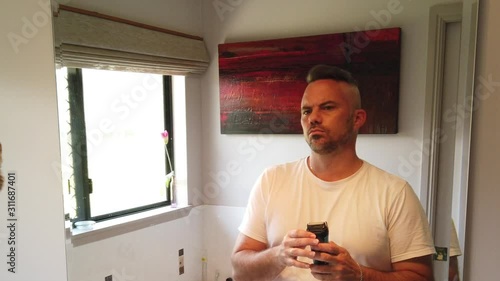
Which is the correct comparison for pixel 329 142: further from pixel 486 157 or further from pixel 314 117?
pixel 486 157

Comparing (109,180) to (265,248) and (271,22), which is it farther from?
(271,22)

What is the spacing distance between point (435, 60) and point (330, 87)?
9.5 inches

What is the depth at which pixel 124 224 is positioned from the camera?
3.22ft

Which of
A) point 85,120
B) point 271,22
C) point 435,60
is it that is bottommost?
point 85,120

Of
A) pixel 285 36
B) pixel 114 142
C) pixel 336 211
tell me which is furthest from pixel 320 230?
pixel 114 142

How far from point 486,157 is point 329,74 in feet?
1.22

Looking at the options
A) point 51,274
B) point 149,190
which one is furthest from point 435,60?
point 51,274

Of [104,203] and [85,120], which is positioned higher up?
[85,120]

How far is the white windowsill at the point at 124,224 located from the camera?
94cm

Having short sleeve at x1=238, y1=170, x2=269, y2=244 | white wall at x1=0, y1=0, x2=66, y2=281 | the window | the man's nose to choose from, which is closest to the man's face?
the man's nose

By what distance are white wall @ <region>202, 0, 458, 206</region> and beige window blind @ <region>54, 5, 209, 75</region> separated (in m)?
0.07

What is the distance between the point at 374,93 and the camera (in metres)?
0.79

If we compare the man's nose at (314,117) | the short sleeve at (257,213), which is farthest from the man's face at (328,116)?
the short sleeve at (257,213)

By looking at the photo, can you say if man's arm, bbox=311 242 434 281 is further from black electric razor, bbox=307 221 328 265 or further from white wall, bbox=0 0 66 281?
white wall, bbox=0 0 66 281
